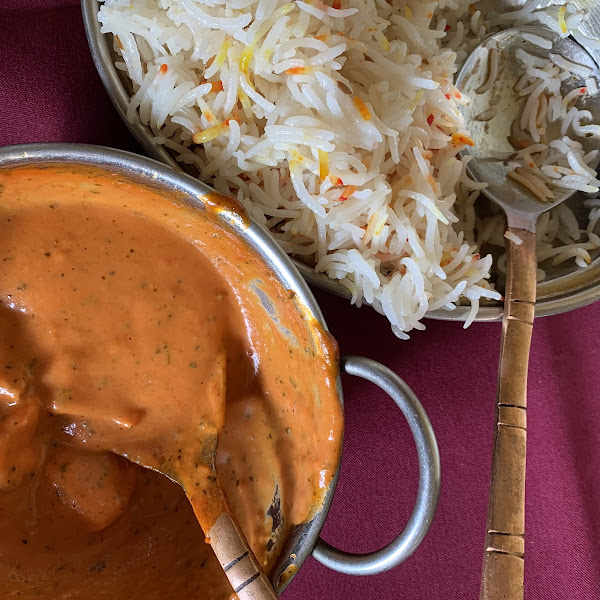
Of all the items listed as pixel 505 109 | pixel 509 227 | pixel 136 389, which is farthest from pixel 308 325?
pixel 505 109

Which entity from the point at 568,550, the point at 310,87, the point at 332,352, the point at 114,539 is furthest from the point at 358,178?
the point at 568,550

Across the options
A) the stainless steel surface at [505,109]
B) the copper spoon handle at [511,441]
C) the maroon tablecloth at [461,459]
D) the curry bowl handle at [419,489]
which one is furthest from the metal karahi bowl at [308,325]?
the stainless steel surface at [505,109]

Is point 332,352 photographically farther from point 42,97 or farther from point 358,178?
point 42,97

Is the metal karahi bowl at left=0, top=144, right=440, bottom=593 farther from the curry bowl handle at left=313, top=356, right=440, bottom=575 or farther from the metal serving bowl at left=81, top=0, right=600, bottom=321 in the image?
the metal serving bowl at left=81, top=0, right=600, bottom=321

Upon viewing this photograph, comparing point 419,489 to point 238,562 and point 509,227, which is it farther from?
point 509,227

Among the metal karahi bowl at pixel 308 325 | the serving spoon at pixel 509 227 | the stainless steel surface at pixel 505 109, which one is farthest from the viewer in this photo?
the stainless steel surface at pixel 505 109

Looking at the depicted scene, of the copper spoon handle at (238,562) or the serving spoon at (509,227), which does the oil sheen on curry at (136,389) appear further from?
the serving spoon at (509,227)
